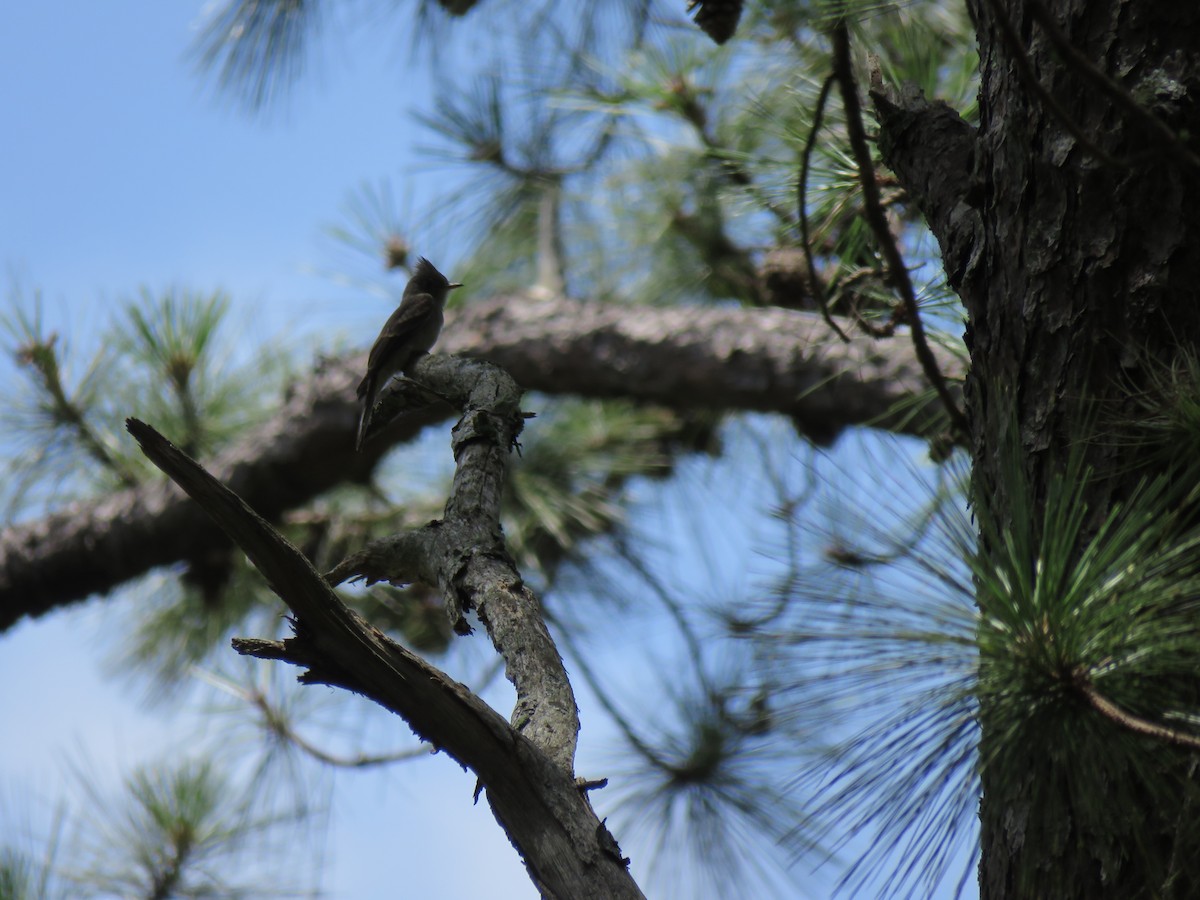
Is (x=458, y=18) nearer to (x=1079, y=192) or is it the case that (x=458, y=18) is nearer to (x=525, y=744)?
(x=1079, y=192)

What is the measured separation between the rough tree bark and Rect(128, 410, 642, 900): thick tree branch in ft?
1.60

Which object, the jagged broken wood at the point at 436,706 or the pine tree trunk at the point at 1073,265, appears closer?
the jagged broken wood at the point at 436,706

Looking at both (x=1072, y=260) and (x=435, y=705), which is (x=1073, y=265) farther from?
(x=435, y=705)

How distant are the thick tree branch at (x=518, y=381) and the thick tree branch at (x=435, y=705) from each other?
2.58m

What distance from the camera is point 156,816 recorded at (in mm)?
3873

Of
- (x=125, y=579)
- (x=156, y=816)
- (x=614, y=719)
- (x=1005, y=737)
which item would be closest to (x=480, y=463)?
(x=1005, y=737)

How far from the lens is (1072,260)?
1.61m

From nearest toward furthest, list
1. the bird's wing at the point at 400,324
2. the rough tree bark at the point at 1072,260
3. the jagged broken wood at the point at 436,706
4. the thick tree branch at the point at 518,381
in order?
the jagged broken wood at the point at 436,706 → the rough tree bark at the point at 1072,260 → the bird's wing at the point at 400,324 → the thick tree branch at the point at 518,381

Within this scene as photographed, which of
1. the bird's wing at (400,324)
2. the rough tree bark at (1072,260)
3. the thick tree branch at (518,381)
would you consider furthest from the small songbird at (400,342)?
the rough tree bark at (1072,260)

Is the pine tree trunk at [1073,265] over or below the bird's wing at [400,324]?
below

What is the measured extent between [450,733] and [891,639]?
48cm

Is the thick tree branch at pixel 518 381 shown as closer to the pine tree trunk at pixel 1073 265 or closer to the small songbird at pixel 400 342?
the small songbird at pixel 400 342

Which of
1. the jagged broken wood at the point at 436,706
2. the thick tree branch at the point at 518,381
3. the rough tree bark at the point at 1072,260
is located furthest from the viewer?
Result: the thick tree branch at the point at 518,381

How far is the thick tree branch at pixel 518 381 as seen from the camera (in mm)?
3832
